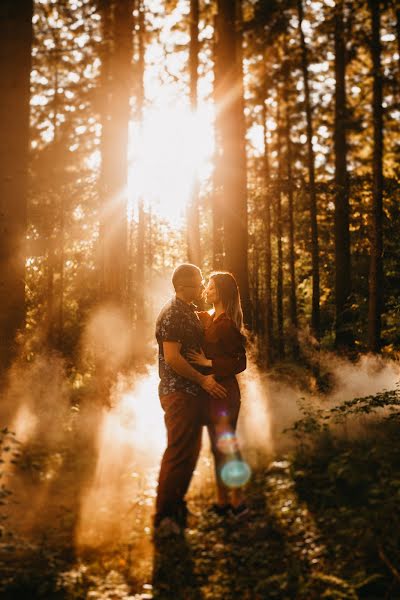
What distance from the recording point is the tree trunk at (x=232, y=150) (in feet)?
40.1

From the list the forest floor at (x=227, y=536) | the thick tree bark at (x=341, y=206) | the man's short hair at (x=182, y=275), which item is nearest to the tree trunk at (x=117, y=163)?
the forest floor at (x=227, y=536)

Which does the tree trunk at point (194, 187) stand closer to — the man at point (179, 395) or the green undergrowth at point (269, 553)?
the man at point (179, 395)

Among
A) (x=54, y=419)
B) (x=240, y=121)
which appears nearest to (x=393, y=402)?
(x=54, y=419)

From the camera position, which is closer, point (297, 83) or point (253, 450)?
point (253, 450)

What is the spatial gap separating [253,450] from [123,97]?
984cm

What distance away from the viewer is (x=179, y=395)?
503 cm

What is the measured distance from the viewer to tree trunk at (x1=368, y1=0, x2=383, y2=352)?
13.4 metres

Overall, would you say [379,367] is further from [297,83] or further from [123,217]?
[297,83]

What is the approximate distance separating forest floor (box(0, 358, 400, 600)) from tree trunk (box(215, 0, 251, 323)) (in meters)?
6.23

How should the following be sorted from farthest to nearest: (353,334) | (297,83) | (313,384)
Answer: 1. (297,83)
2. (353,334)
3. (313,384)

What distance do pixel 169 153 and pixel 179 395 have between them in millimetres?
18456

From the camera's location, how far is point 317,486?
549 cm

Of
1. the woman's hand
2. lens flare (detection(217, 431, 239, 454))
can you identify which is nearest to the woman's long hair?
the woman's hand

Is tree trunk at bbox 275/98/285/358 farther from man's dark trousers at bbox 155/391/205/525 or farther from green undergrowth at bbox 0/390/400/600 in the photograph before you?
man's dark trousers at bbox 155/391/205/525
